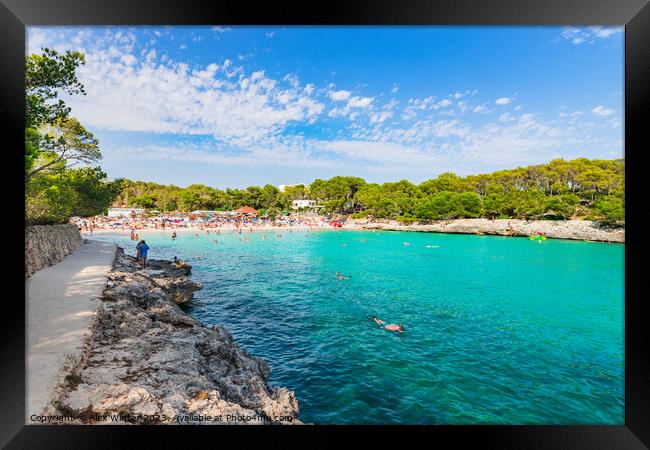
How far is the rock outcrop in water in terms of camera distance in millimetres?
2846

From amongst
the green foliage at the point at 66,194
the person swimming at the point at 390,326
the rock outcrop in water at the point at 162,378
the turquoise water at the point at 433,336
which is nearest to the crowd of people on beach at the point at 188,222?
the green foliage at the point at 66,194

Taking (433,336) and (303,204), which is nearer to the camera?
(433,336)

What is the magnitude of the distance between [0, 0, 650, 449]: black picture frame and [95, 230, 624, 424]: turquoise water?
241cm

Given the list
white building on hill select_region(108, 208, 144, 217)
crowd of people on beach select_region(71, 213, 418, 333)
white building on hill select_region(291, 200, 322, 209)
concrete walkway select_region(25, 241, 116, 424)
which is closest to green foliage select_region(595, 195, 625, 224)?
crowd of people on beach select_region(71, 213, 418, 333)

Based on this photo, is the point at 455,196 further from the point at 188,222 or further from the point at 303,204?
the point at 188,222

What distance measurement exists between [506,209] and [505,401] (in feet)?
127

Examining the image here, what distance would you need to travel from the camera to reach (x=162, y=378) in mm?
3467

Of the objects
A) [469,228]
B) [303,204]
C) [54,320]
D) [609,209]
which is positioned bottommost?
[54,320]

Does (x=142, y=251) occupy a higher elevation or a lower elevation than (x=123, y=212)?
lower

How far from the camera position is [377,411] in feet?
15.0

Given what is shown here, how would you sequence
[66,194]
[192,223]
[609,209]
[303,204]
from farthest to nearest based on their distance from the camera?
[303,204]
[192,223]
[609,209]
[66,194]

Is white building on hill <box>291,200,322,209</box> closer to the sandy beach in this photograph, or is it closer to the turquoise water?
the sandy beach

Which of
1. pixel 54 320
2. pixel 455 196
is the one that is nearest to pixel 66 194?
pixel 54 320
